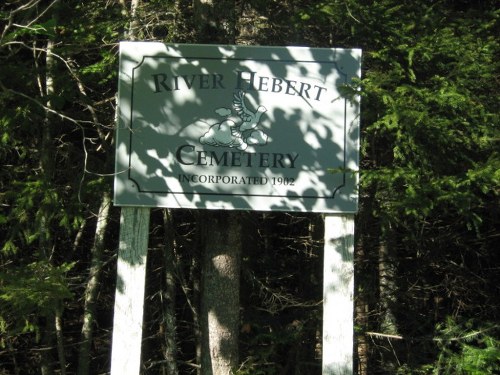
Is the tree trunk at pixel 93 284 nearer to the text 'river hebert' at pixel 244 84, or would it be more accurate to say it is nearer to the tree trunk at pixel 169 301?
the tree trunk at pixel 169 301

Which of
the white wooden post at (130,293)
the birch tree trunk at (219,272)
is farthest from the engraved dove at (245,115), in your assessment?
the birch tree trunk at (219,272)

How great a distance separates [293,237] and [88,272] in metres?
1.97

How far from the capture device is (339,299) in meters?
4.63

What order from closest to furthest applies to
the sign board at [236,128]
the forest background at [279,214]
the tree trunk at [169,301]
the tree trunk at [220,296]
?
the sign board at [236,128] < the forest background at [279,214] < the tree trunk at [220,296] < the tree trunk at [169,301]

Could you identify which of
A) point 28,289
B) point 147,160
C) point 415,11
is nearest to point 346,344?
point 147,160

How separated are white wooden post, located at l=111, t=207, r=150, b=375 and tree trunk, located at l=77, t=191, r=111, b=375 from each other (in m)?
1.34

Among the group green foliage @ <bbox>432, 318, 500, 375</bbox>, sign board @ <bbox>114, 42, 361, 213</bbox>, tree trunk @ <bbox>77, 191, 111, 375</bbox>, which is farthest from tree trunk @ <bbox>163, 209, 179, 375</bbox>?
green foliage @ <bbox>432, 318, 500, 375</bbox>

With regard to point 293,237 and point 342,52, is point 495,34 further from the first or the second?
point 293,237

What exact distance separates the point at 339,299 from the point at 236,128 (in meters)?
1.28

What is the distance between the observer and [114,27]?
5.68m

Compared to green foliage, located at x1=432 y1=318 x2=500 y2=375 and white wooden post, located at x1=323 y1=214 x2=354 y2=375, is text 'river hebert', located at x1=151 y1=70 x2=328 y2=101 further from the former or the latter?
green foliage, located at x1=432 y1=318 x2=500 y2=375

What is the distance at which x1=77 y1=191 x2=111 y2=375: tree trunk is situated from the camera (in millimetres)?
6082

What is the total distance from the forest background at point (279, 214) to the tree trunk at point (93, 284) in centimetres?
2

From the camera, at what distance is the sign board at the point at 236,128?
4.54 meters
